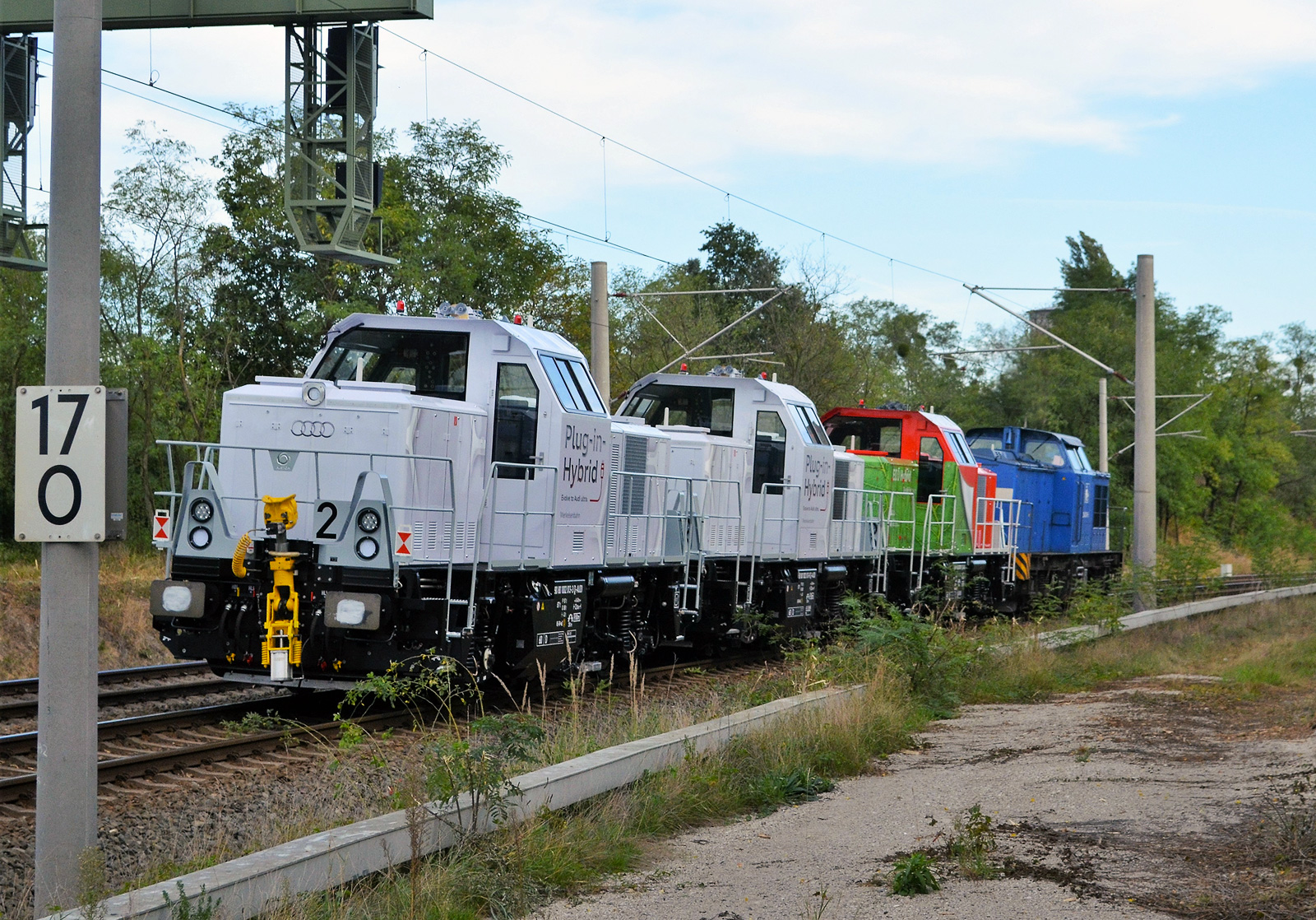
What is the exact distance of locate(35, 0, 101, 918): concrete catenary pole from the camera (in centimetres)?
530

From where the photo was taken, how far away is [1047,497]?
1046 inches

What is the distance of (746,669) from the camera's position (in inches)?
615

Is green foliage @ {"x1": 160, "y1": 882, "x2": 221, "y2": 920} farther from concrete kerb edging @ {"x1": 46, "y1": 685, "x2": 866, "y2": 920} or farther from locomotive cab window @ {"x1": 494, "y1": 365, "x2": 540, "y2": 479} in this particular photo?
locomotive cab window @ {"x1": 494, "y1": 365, "x2": 540, "y2": 479}

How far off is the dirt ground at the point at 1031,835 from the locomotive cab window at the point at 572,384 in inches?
166

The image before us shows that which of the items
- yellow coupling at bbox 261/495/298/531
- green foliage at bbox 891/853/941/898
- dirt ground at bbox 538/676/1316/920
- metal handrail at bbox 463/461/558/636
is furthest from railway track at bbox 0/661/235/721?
green foliage at bbox 891/853/941/898

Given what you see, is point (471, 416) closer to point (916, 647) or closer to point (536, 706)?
point (536, 706)

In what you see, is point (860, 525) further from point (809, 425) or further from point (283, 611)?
point (283, 611)

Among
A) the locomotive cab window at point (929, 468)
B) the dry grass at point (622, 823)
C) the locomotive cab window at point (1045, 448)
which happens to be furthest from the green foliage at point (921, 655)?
the locomotive cab window at point (1045, 448)

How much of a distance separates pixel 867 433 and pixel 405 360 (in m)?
11.0

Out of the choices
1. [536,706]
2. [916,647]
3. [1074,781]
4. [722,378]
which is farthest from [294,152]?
[1074,781]

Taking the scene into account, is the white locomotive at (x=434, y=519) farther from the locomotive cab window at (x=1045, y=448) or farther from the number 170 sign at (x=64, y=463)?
the locomotive cab window at (x=1045, y=448)

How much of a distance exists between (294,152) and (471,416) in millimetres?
Answer: 6794

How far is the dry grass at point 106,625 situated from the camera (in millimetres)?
15594

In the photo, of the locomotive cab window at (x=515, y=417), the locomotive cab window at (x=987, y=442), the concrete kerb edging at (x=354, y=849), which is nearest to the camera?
the concrete kerb edging at (x=354, y=849)
